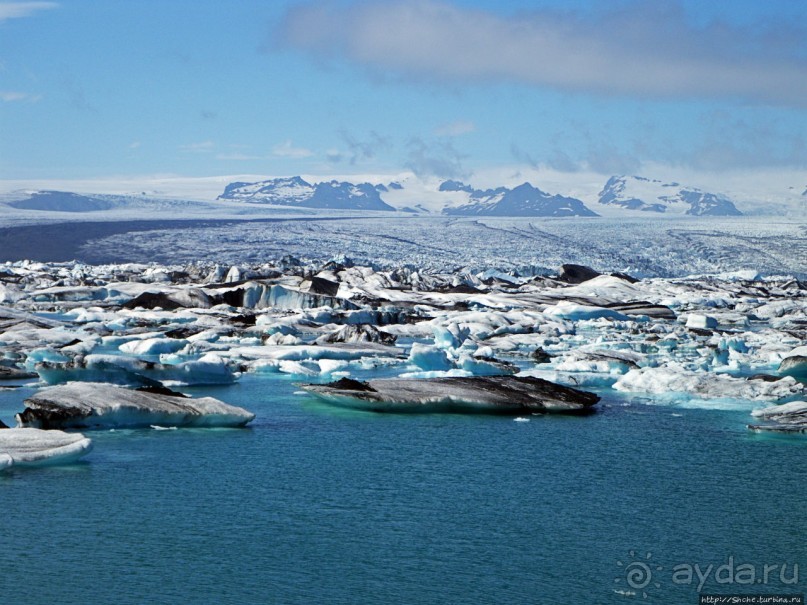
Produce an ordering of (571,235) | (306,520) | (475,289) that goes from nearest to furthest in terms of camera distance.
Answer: (306,520), (475,289), (571,235)

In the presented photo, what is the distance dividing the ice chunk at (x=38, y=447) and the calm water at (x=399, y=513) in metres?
0.13

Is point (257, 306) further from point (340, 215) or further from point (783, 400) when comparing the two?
point (340, 215)

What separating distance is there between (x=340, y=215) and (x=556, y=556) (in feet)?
337

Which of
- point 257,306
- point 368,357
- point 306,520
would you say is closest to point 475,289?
point 257,306

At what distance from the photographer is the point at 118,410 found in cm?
1254

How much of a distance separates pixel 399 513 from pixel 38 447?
385 cm

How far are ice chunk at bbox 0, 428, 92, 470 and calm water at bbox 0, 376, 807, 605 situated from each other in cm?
13

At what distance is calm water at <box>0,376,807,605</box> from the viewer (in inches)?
301

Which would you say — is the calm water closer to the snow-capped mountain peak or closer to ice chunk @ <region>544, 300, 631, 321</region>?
ice chunk @ <region>544, 300, 631, 321</region>

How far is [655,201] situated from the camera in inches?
7018

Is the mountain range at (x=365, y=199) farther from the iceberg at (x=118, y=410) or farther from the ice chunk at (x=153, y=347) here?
the iceberg at (x=118, y=410)

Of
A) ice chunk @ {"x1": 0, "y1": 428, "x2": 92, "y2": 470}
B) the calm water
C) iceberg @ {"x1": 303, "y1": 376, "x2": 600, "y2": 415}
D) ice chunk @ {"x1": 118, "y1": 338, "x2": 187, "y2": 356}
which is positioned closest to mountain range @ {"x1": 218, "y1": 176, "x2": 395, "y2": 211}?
ice chunk @ {"x1": 118, "y1": 338, "x2": 187, "y2": 356}

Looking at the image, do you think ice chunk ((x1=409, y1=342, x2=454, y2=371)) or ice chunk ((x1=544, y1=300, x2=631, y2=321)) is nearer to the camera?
ice chunk ((x1=409, y1=342, x2=454, y2=371))

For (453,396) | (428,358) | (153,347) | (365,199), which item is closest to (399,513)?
(453,396)
